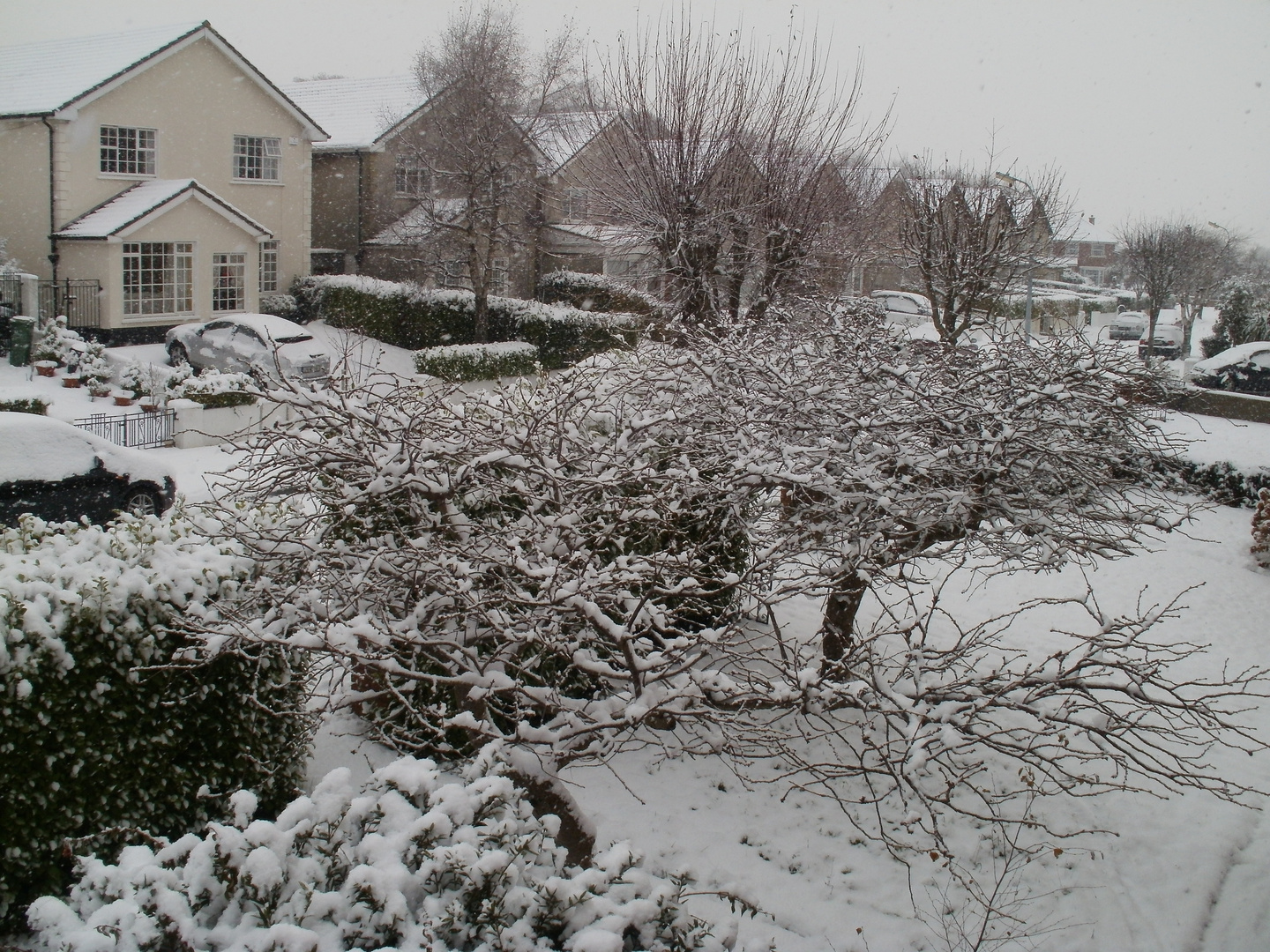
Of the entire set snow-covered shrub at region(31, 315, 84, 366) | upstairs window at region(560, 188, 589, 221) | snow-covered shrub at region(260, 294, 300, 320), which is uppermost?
upstairs window at region(560, 188, 589, 221)

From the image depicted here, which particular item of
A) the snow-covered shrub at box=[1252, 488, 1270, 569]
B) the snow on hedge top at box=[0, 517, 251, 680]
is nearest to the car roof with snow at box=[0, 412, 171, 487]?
the snow on hedge top at box=[0, 517, 251, 680]

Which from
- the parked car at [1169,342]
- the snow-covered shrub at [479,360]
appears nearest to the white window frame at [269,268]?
the snow-covered shrub at [479,360]

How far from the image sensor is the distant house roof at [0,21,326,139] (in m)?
21.8

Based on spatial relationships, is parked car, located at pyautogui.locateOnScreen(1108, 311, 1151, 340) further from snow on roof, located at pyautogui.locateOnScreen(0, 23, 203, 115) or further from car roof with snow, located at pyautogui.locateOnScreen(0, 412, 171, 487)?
car roof with snow, located at pyautogui.locateOnScreen(0, 412, 171, 487)

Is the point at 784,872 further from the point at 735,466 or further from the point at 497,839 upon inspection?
the point at 497,839

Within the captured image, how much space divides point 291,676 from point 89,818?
119 cm

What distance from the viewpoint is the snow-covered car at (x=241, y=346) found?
18406 mm

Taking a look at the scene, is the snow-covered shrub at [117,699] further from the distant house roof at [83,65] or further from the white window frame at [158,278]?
the distant house roof at [83,65]

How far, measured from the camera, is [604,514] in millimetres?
6215

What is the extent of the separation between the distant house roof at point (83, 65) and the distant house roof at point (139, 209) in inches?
89.1

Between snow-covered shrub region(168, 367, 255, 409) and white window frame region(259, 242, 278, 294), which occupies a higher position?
white window frame region(259, 242, 278, 294)

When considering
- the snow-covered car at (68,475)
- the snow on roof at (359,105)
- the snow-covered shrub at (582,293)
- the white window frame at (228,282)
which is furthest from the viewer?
the snow on roof at (359,105)

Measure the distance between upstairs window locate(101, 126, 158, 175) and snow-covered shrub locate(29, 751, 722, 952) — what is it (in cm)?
2496

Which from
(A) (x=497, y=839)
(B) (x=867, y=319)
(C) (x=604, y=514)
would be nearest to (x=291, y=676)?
(C) (x=604, y=514)
